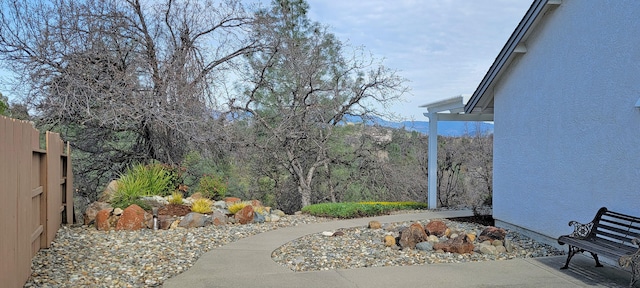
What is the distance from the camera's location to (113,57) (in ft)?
42.1

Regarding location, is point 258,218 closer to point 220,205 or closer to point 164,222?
point 220,205

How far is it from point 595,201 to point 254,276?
5.18m

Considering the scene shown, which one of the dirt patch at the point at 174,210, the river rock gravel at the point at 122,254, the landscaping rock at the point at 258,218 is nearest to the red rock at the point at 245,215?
the landscaping rock at the point at 258,218

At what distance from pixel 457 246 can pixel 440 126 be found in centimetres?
1067

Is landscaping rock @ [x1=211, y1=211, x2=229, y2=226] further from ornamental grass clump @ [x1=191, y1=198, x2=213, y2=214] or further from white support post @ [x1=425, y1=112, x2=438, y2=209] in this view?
white support post @ [x1=425, y1=112, x2=438, y2=209]

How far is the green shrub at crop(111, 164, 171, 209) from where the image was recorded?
10.4 m

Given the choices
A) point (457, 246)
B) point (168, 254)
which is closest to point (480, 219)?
point (457, 246)

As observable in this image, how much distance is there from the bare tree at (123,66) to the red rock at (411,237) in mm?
6734

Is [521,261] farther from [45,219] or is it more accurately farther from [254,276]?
[45,219]

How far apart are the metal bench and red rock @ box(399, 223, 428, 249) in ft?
7.29

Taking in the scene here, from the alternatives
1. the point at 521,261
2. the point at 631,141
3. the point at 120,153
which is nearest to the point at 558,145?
the point at 631,141

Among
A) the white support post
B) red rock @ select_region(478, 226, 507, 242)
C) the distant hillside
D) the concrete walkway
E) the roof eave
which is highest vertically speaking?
the roof eave

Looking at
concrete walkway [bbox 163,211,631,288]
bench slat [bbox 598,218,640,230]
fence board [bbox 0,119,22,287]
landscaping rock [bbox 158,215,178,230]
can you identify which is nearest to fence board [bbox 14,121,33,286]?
fence board [bbox 0,119,22,287]

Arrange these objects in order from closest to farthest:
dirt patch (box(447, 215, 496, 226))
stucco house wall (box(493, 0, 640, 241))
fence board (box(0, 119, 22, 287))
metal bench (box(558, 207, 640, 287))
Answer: fence board (box(0, 119, 22, 287))
metal bench (box(558, 207, 640, 287))
stucco house wall (box(493, 0, 640, 241))
dirt patch (box(447, 215, 496, 226))
